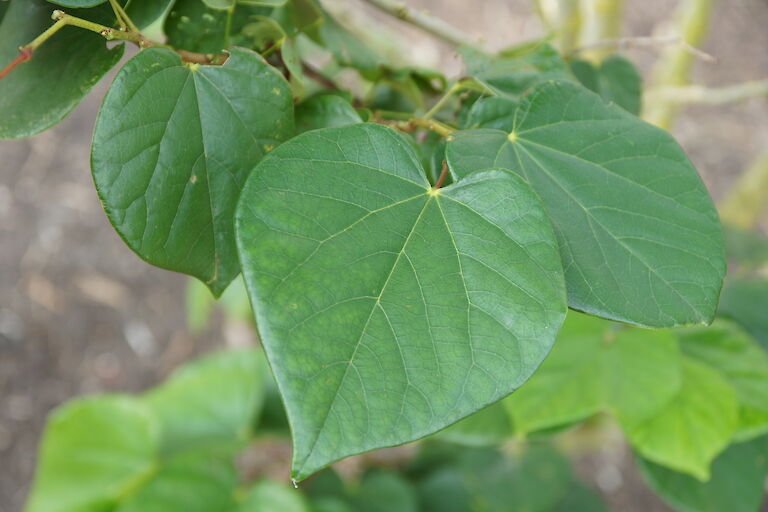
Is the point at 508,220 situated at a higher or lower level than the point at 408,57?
higher

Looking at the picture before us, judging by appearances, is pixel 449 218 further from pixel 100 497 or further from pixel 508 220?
pixel 100 497

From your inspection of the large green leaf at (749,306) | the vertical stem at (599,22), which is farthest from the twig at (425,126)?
the vertical stem at (599,22)

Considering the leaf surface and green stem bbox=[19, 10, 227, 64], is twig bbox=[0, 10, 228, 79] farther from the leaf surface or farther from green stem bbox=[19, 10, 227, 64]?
the leaf surface

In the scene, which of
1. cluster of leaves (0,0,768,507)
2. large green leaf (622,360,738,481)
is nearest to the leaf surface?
cluster of leaves (0,0,768,507)

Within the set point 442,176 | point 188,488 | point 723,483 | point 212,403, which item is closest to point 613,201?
point 442,176

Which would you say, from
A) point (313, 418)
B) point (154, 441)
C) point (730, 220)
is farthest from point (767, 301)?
point (154, 441)

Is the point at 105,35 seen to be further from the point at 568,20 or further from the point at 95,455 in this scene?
the point at 95,455
